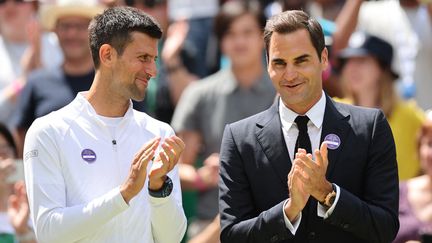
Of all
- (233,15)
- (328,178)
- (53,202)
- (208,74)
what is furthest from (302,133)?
(208,74)

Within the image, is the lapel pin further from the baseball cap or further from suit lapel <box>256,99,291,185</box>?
the baseball cap

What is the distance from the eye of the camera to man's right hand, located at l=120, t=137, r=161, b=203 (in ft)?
19.9

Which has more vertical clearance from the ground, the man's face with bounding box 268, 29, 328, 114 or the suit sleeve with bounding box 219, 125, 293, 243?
the man's face with bounding box 268, 29, 328, 114

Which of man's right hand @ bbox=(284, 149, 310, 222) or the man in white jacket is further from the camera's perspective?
the man in white jacket

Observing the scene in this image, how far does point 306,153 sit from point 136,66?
40.8 inches

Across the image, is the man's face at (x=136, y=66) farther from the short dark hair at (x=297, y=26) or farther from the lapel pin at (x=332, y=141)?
the lapel pin at (x=332, y=141)

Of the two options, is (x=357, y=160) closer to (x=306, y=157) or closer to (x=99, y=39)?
(x=306, y=157)

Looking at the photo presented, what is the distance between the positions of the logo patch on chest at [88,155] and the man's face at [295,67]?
1.02m

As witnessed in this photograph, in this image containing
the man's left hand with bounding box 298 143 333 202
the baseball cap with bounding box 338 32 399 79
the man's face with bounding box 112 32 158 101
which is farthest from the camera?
the baseball cap with bounding box 338 32 399 79

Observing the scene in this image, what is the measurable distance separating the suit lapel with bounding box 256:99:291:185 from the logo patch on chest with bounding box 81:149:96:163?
86 centimetres

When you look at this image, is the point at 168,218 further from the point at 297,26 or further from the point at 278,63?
the point at 297,26

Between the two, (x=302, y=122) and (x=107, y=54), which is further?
(x=107, y=54)

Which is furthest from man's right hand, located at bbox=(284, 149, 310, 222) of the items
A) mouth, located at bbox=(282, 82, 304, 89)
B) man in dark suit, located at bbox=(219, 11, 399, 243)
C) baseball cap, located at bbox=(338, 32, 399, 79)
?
baseball cap, located at bbox=(338, 32, 399, 79)

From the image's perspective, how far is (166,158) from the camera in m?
6.06
